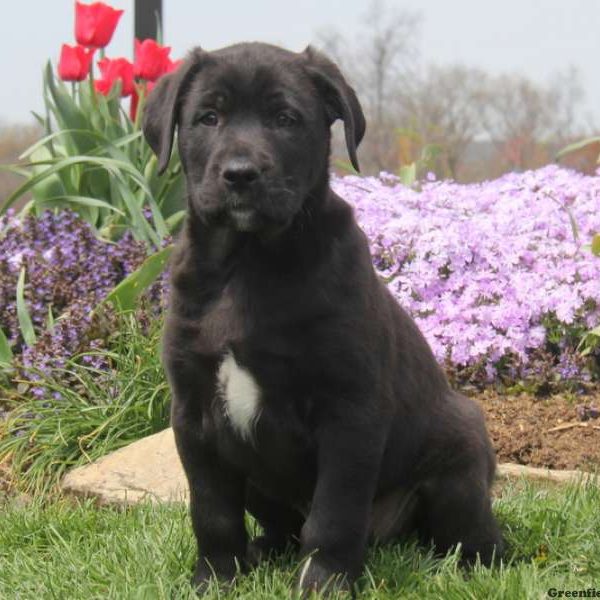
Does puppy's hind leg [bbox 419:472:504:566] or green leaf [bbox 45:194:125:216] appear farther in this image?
green leaf [bbox 45:194:125:216]

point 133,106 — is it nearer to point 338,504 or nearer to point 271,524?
point 271,524

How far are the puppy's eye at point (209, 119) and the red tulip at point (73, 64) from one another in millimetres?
3925

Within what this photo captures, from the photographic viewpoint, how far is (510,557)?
3.63m

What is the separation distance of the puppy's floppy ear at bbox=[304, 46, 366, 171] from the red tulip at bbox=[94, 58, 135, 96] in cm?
386

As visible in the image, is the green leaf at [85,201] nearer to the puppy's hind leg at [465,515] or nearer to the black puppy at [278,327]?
the black puppy at [278,327]

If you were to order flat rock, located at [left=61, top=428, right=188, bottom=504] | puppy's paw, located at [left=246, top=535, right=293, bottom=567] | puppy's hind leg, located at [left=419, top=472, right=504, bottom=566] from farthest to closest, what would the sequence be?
1. flat rock, located at [left=61, top=428, right=188, bottom=504]
2. puppy's paw, located at [left=246, top=535, right=293, bottom=567]
3. puppy's hind leg, located at [left=419, top=472, right=504, bottom=566]

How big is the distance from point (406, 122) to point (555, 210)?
14.6 meters

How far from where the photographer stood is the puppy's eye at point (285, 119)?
3.22m

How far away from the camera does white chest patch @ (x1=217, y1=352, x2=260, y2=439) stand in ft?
10.4

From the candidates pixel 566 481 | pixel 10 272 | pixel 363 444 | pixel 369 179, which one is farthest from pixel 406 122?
pixel 363 444

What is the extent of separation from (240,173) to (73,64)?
423 centimetres

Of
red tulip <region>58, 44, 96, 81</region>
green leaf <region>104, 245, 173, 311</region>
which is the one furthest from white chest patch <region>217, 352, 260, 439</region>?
red tulip <region>58, 44, 96, 81</region>

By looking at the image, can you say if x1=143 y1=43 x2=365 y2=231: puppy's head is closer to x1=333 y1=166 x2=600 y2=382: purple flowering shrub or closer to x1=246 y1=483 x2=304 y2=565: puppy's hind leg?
x1=246 y1=483 x2=304 y2=565: puppy's hind leg

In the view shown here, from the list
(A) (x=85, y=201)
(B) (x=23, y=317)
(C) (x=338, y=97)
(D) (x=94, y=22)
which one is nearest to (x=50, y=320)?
(B) (x=23, y=317)
